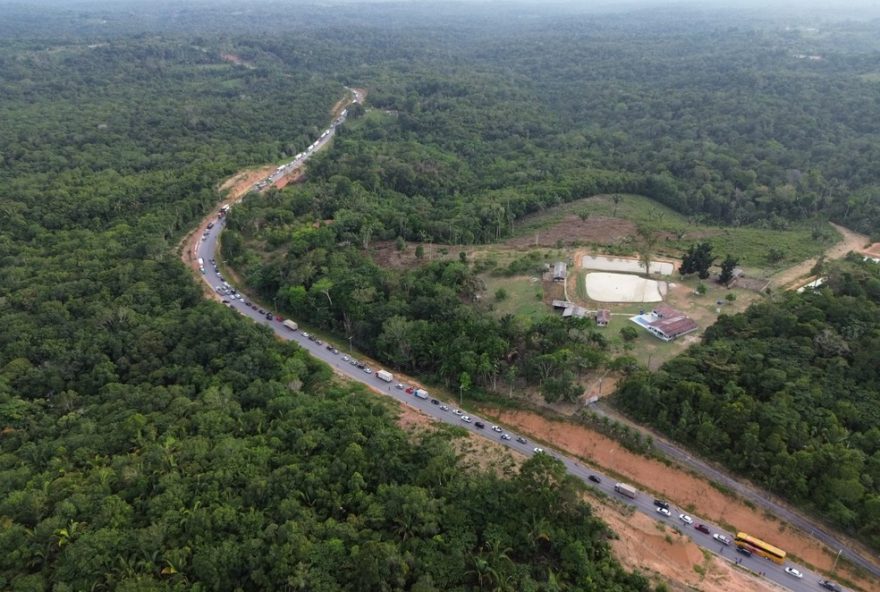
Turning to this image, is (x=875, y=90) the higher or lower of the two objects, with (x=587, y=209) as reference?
higher

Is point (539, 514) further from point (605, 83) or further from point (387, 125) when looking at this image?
point (605, 83)

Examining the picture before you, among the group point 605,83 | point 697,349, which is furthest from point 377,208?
point 605,83

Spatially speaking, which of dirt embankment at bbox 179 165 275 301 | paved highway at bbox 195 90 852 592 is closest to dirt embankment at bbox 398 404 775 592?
paved highway at bbox 195 90 852 592

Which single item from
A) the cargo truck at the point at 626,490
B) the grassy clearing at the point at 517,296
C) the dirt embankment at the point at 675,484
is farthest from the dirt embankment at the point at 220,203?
Result: the cargo truck at the point at 626,490

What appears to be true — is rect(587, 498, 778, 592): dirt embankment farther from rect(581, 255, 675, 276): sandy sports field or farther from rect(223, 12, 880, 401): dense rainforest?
rect(581, 255, 675, 276): sandy sports field

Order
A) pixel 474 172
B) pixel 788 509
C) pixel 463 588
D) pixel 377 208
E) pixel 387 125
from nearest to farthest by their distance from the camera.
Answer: pixel 463 588
pixel 788 509
pixel 377 208
pixel 474 172
pixel 387 125
